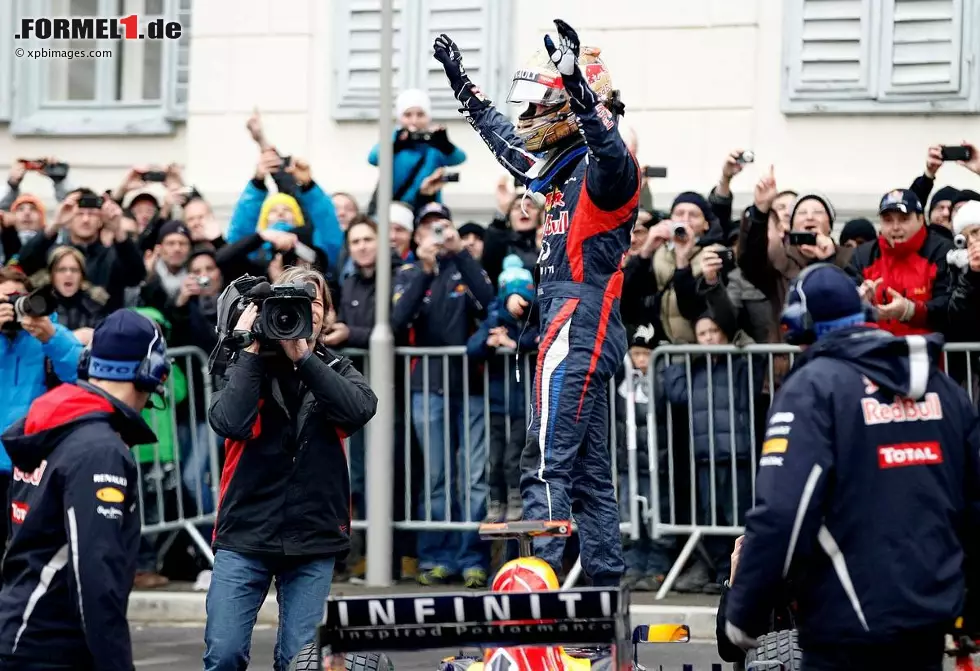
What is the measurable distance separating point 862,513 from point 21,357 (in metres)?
6.34

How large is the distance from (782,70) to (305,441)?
26.1ft

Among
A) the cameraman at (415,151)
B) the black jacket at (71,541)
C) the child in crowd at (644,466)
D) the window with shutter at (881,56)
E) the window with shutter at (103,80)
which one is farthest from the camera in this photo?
the window with shutter at (103,80)

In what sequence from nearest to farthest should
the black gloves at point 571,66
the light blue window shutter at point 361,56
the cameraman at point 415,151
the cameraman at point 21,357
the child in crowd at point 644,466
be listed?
the black gloves at point 571,66 → the cameraman at point 21,357 → the child in crowd at point 644,466 → the cameraman at point 415,151 → the light blue window shutter at point 361,56

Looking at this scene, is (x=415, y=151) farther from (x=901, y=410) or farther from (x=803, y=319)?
(x=901, y=410)

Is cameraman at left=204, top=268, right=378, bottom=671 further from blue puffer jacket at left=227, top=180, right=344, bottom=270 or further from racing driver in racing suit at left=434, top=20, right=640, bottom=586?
blue puffer jacket at left=227, top=180, right=344, bottom=270

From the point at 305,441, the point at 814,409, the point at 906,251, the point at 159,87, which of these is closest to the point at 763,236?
the point at 906,251

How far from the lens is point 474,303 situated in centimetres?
1120

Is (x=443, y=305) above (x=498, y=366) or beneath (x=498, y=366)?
above

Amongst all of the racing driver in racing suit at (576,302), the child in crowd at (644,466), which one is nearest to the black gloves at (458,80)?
the racing driver in racing suit at (576,302)

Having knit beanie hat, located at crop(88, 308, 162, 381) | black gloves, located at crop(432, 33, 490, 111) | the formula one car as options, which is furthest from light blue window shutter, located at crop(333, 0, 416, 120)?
the formula one car

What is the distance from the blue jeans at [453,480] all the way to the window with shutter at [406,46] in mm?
4257

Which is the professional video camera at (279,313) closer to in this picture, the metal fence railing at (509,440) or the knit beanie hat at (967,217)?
the metal fence railing at (509,440)

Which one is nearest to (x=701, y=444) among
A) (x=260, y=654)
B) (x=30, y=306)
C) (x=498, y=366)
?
(x=498, y=366)

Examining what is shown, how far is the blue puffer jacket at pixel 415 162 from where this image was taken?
12438 mm
